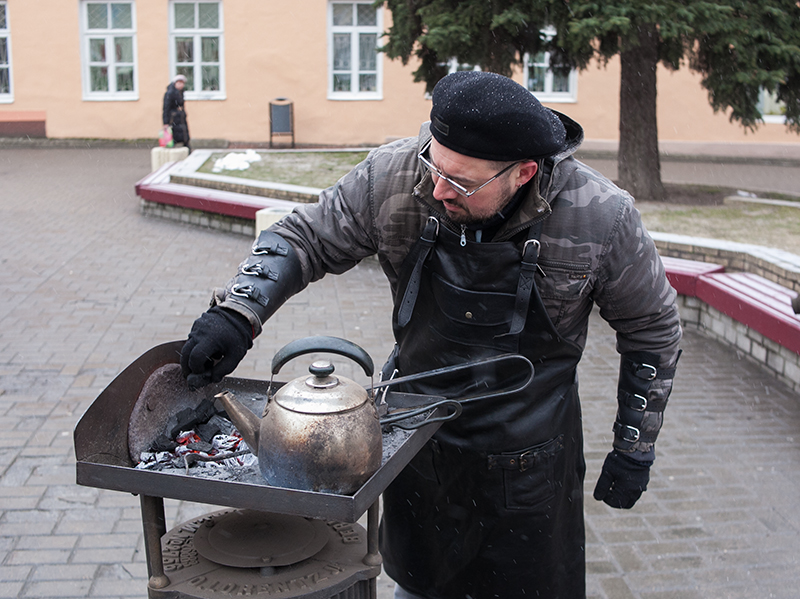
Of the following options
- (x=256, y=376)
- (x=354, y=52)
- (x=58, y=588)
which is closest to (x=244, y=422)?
(x=58, y=588)

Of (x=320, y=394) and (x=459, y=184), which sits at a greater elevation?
(x=459, y=184)

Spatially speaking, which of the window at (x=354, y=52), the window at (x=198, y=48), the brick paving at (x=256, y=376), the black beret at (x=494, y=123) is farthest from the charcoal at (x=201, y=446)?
the window at (x=198, y=48)

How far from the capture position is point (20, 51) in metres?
18.7

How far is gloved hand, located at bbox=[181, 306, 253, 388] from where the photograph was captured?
75.4 inches

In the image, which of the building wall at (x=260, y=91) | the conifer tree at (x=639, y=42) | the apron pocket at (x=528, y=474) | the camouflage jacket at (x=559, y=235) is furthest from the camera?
the building wall at (x=260, y=91)

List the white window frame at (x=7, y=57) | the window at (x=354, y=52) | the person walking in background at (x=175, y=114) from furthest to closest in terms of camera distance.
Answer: the window at (x=354, y=52), the white window frame at (x=7, y=57), the person walking in background at (x=175, y=114)

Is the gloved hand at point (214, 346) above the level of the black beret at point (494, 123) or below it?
below

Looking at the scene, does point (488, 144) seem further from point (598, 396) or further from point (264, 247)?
point (598, 396)

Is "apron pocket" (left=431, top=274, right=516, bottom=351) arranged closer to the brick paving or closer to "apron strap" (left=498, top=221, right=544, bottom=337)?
"apron strap" (left=498, top=221, right=544, bottom=337)

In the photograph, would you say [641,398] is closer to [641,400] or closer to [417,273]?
[641,400]

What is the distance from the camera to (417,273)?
222cm

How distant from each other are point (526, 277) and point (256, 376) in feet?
10.8

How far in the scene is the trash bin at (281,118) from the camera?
61.2ft

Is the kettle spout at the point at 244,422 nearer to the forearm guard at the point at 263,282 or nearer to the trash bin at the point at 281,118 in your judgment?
the forearm guard at the point at 263,282
